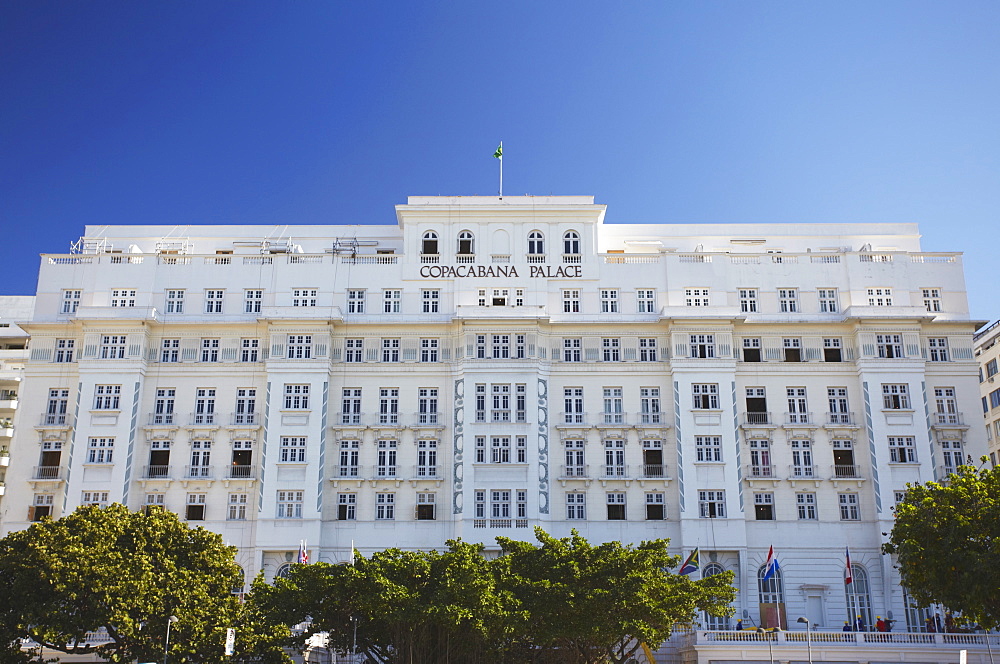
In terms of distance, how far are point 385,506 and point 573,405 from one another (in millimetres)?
13026

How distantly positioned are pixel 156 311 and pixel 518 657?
3349cm

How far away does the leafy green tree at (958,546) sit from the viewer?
41406 millimetres

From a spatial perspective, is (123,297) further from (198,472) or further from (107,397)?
(198,472)

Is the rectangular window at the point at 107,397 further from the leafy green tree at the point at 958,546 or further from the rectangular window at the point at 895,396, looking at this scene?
the rectangular window at the point at 895,396

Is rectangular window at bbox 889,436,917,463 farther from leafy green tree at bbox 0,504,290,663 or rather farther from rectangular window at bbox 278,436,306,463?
leafy green tree at bbox 0,504,290,663

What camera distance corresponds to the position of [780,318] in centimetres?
6531

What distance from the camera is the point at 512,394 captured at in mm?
63469

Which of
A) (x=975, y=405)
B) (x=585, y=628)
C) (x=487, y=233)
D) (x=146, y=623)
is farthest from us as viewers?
(x=487, y=233)

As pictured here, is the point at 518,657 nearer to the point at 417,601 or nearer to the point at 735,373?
the point at 417,601

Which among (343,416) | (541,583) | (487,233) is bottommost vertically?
(541,583)

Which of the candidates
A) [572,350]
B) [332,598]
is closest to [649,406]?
[572,350]

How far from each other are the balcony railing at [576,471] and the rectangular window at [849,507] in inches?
596

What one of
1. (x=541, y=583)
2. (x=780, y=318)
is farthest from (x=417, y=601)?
(x=780, y=318)

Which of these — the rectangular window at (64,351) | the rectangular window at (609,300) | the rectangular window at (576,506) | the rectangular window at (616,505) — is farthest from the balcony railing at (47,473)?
the rectangular window at (609,300)
